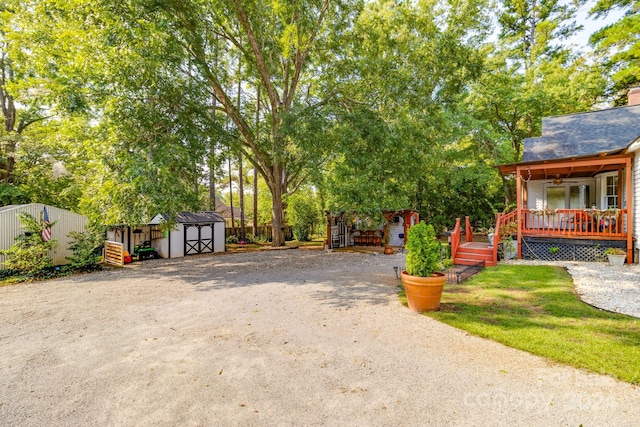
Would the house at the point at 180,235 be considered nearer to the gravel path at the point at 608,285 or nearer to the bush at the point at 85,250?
the bush at the point at 85,250

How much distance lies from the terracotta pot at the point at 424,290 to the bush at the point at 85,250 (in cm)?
1122

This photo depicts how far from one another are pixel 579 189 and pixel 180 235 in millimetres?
18423

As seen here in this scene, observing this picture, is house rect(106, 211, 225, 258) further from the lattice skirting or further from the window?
the window

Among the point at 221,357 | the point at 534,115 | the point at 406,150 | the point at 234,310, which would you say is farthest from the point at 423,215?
the point at 221,357

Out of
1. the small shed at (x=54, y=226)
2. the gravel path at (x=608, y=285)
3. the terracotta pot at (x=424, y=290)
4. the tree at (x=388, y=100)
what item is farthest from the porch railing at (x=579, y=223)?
the small shed at (x=54, y=226)

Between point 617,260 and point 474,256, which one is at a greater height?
point 617,260

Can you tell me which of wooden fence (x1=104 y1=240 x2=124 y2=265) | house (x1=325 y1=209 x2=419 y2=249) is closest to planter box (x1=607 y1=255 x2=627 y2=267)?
house (x1=325 y1=209 x2=419 y2=249)

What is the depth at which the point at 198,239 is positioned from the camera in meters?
16.4

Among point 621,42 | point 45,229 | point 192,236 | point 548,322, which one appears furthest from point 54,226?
point 621,42

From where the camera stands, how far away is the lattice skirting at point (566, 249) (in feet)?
33.6

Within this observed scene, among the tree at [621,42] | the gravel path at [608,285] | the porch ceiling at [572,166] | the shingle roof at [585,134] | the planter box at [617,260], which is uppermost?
the tree at [621,42]

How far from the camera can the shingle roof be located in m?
11.8

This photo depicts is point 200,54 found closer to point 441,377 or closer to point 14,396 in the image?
point 14,396

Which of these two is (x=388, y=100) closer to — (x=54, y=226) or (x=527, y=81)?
(x=527, y=81)
